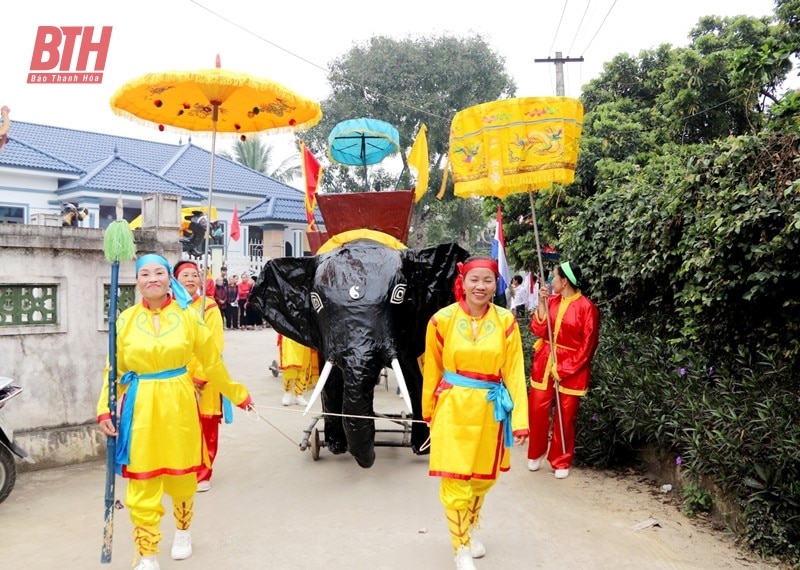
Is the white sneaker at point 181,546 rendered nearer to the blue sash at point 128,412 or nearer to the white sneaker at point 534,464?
the blue sash at point 128,412

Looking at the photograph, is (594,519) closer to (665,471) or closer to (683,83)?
(665,471)

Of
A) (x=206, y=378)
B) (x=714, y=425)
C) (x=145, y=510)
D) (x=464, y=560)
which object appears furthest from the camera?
(x=206, y=378)

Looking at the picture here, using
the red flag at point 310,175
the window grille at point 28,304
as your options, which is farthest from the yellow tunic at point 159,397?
the red flag at point 310,175

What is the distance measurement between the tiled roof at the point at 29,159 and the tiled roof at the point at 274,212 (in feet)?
17.3

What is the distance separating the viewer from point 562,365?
17.5ft

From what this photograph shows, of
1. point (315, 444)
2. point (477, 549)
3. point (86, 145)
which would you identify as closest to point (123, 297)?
point (315, 444)

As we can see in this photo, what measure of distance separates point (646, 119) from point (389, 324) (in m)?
8.75

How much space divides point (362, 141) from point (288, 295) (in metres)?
2.85

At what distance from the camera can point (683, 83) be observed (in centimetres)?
1106

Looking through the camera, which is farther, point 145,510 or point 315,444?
point 315,444

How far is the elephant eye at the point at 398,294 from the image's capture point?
488 cm

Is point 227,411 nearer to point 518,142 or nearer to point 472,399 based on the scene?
point 472,399

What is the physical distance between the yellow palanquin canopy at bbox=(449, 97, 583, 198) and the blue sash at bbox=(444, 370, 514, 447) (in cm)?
194

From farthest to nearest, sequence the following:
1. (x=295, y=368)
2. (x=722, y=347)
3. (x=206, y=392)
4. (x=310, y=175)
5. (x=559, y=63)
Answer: (x=559, y=63) < (x=310, y=175) < (x=295, y=368) < (x=722, y=347) < (x=206, y=392)
